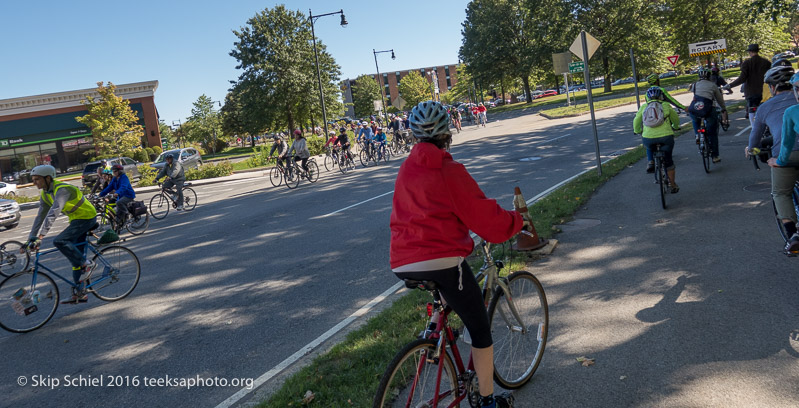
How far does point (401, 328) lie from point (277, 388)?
1.22 m

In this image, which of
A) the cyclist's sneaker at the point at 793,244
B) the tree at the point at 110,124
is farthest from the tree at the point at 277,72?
→ the cyclist's sneaker at the point at 793,244

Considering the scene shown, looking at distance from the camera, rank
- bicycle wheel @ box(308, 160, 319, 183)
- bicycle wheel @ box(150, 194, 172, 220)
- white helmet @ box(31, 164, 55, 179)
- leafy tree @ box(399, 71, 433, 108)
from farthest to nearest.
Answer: leafy tree @ box(399, 71, 433, 108) → bicycle wheel @ box(308, 160, 319, 183) → bicycle wheel @ box(150, 194, 172, 220) → white helmet @ box(31, 164, 55, 179)

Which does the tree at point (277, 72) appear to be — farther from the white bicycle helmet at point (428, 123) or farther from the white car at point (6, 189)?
the white bicycle helmet at point (428, 123)

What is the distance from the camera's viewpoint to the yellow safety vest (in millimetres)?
7562

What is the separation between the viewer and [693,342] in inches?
164

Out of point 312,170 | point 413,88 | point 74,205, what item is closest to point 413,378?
point 74,205

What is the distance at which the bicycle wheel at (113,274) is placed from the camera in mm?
Result: 7781

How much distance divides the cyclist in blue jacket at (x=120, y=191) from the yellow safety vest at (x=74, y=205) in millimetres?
5965

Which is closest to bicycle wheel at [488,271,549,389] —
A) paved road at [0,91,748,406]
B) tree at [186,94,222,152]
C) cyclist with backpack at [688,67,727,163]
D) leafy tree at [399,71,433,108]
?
paved road at [0,91,748,406]

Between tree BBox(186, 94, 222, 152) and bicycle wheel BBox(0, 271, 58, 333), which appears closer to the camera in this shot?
bicycle wheel BBox(0, 271, 58, 333)

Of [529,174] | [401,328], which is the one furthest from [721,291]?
[529,174]

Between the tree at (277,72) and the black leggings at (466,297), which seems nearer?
the black leggings at (466,297)

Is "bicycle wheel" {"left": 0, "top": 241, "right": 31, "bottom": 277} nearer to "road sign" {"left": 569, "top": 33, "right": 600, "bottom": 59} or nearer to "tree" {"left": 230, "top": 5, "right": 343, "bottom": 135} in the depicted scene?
"road sign" {"left": 569, "top": 33, "right": 600, "bottom": 59}

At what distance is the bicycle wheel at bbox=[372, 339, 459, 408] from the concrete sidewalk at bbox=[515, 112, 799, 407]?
105 centimetres
